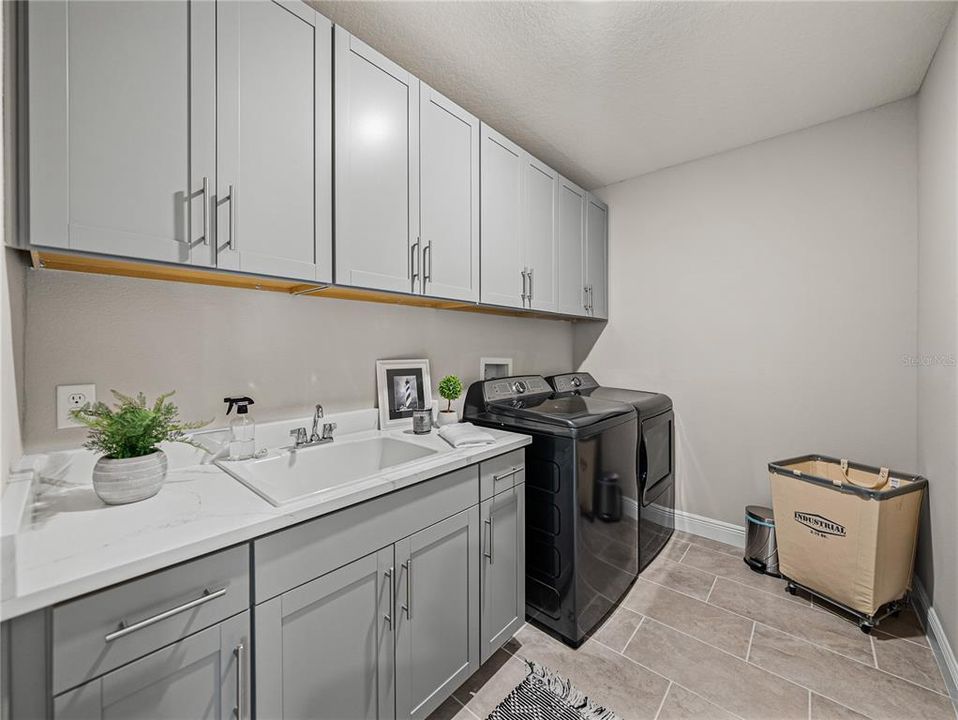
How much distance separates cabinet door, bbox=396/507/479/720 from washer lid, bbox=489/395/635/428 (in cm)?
53

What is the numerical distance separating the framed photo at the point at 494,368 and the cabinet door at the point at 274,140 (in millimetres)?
1292

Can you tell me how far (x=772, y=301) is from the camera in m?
2.49

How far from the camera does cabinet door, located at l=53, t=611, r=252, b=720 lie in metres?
0.74

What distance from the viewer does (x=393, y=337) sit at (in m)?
2.05

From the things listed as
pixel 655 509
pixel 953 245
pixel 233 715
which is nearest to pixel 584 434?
pixel 655 509

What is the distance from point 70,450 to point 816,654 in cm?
281

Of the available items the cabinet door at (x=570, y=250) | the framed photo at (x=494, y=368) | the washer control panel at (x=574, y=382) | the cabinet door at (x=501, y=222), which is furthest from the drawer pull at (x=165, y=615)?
the washer control panel at (x=574, y=382)

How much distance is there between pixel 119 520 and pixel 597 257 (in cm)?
287

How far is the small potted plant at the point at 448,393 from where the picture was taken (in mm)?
2125

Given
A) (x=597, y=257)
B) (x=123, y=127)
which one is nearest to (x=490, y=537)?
(x=123, y=127)

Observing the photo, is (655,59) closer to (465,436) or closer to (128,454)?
(465,436)

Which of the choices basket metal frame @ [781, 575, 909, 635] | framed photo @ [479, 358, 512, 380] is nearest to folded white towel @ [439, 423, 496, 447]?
framed photo @ [479, 358, 512, 380]

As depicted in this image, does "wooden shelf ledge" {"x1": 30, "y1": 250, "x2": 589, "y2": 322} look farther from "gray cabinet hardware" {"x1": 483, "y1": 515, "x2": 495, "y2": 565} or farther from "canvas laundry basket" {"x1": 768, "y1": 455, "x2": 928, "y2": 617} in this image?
"canvas laundry basket" {"x1": 768, "y1": 455, "x2": 928, "y2": 617}

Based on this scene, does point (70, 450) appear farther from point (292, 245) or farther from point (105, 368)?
point (292, 245)
